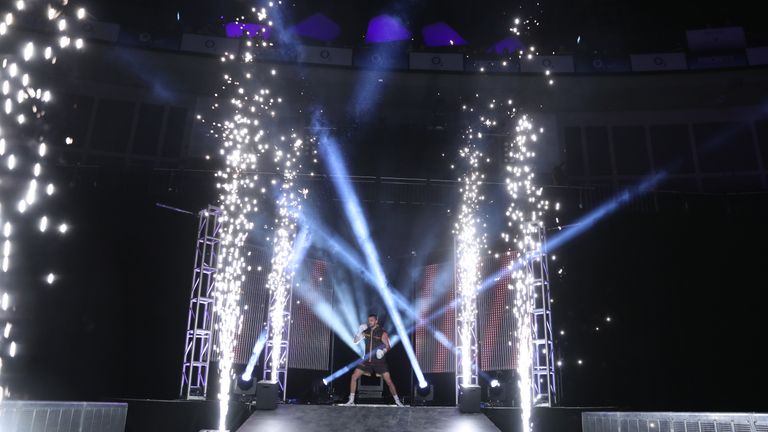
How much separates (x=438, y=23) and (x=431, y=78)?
311 cm

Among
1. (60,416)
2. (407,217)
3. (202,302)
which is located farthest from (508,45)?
(60,416)

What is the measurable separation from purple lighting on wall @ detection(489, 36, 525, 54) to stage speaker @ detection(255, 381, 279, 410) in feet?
32.0

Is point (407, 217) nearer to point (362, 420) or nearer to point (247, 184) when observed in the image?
point (247, 184)

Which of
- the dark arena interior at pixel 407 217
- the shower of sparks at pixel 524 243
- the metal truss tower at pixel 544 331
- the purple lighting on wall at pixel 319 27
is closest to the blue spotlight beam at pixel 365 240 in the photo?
the dark arena interior at pixel 407 217

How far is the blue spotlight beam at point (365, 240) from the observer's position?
11305 millimetres

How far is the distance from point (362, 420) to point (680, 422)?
427cm

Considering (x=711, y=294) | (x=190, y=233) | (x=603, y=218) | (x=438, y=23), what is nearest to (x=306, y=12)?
(x=438, y=23)

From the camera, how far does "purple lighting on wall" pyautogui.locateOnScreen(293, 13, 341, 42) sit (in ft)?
44.4

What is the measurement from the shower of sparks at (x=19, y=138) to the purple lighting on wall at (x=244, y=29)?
9.33m

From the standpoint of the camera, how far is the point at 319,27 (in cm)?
1363

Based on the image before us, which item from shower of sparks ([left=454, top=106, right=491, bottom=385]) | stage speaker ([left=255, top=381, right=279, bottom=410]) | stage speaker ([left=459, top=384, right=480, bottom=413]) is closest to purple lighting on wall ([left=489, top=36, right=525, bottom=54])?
shower of sparks ([left=454, top=106, right=491, bottom=385])

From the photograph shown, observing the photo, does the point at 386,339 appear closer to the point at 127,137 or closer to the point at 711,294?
the point at 711,294

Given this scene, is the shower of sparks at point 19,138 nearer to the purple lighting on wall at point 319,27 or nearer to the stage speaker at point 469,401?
the stage speaker at point 469,401

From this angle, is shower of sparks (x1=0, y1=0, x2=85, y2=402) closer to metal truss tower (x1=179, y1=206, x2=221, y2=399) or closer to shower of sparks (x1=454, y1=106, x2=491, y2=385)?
metal truss tower (x1=179, y1=206, x2=221, y2=399)
